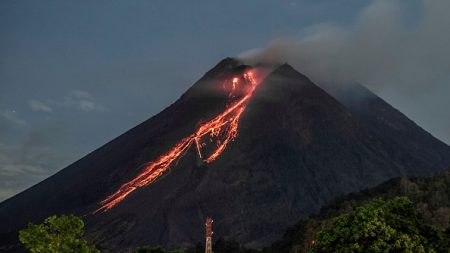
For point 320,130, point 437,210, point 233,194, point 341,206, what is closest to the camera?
point 437,210

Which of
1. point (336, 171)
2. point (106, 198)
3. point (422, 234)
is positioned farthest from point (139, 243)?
point (422, 234)

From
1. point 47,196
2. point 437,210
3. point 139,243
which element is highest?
point 47,196

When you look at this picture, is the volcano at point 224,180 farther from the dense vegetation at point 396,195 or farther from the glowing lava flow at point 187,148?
the dense vegetation at point 396,195

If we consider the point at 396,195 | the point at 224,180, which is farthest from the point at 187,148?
the point at 396,195

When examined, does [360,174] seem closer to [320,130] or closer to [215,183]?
[320,130]

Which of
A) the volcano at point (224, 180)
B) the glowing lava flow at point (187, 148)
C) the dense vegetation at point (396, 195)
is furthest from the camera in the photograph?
the glowing lava flow at point (187, 148)

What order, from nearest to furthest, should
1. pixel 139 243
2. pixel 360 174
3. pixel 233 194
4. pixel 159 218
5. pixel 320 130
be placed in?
pixel 139 243, pixel 159 218, pixel 233 194, pixel 360 174, pixel 320 130

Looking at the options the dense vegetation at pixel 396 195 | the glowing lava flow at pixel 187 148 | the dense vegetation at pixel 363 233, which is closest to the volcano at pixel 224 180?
the glowing lava flow at pixel 187 148
